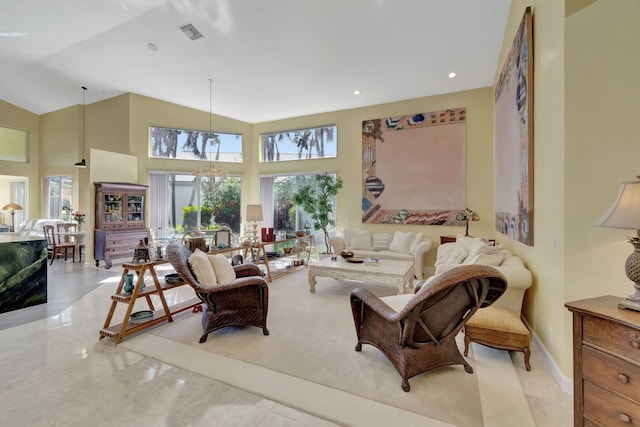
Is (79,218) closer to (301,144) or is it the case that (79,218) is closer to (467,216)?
(301,144)

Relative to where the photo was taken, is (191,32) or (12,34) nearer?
(191,32)

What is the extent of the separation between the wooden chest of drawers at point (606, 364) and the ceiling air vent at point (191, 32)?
A: 5732 millimetres

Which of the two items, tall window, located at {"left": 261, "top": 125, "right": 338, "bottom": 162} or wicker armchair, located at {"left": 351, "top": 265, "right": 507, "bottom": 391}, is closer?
wicker armchair, located at {"left": 351, "top": 265, "right": 507, "bottom": 391}

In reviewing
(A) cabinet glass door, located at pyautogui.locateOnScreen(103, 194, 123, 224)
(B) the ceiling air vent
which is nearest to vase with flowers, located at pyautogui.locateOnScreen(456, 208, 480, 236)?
(B) the ceiling air vent

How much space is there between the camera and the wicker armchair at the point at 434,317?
1927 mm

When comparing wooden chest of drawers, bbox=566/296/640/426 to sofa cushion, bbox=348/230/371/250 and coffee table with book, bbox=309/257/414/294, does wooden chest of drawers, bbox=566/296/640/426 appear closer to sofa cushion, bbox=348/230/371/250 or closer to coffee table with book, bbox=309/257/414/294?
coffee table with book, bbox=309/257/414/294

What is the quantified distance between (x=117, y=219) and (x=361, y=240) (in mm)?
5713

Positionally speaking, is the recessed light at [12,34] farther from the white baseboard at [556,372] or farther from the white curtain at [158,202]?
the white baseboard at [556,372]

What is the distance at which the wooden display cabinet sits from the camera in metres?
6.30

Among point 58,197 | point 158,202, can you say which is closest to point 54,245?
point 58,197

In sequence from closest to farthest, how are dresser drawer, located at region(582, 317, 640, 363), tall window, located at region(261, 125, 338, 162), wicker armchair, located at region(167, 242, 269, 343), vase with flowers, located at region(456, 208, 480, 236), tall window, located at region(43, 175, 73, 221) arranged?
dresser drawer, located at region(582, 317, 640, 363)
wicker armchair, located at region(167, 242, 269, 343)
vase with flowers, located at region(456, 208, 480, 236)
tall window, located at region(261, 125, 338, 162)
tall window, located at region(43, 175, 73, 221)

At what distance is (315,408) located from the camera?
1930mm

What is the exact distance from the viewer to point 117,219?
659 centimetres

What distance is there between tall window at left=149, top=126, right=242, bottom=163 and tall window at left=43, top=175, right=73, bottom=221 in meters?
3.44
